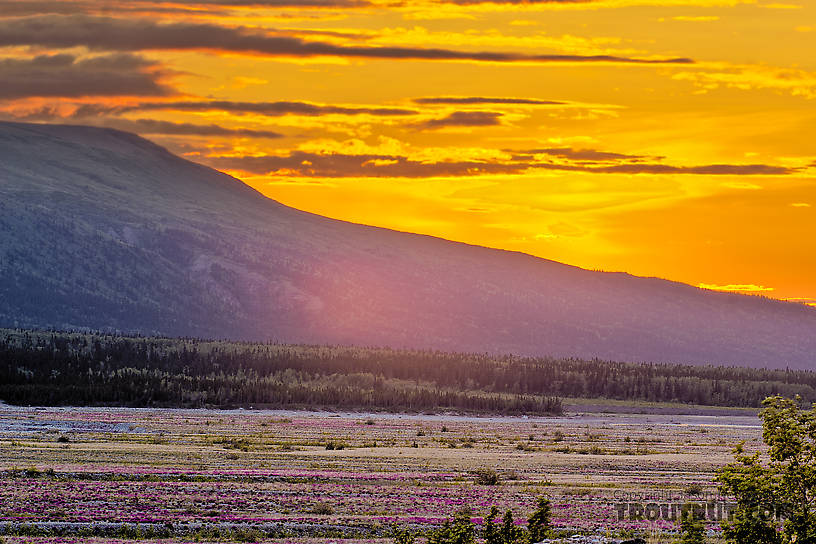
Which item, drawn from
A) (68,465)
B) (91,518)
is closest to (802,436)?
(91,518)

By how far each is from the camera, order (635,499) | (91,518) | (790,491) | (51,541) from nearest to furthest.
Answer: (790,491)
(51,541)
(91,518)
(635,499)

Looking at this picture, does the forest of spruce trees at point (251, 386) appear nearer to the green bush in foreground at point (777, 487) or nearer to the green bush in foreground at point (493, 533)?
the green bush in foreground at point (493, 533)

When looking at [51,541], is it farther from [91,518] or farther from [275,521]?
[275,521]

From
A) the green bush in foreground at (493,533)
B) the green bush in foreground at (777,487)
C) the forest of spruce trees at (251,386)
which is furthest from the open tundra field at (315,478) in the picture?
the forest of spruce trees at (251,386)

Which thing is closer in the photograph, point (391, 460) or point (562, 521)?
point (562, 521)

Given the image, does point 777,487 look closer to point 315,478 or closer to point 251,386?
point 315,478

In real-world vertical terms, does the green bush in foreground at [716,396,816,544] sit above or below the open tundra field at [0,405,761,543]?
above

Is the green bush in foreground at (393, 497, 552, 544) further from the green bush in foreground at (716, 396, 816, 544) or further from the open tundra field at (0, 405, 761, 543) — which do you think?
the open tundra field at (0, 405, 761, 543)

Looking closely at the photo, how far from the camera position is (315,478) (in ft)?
180

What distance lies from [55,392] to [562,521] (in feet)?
328

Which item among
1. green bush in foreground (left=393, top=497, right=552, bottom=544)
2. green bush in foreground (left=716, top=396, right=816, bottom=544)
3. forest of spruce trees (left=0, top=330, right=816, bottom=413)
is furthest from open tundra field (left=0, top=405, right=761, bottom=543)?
forest of spruce trees (left=0, top=330, right=816, bottom=413)

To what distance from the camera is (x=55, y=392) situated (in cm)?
13450

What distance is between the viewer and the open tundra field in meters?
40.6

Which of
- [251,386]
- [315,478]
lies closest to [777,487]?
[315,478]
